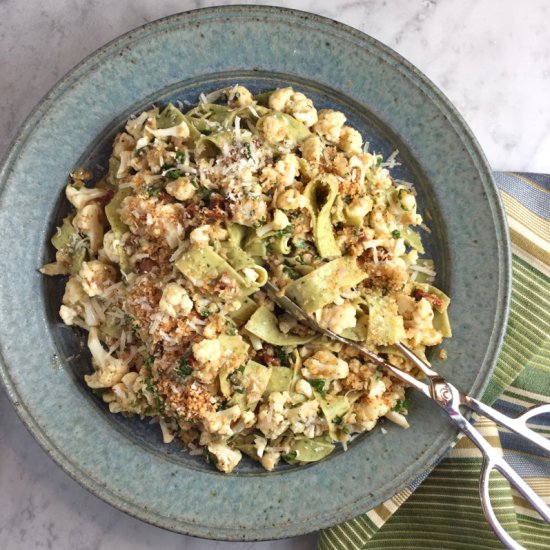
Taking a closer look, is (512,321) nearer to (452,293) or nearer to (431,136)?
(452,293)

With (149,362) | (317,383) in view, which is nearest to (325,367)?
(317,383)

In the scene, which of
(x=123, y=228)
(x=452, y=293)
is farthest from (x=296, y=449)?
(x=123, y=228)

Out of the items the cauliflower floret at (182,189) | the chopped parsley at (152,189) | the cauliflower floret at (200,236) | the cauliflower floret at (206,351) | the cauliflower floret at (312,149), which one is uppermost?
the cauliflower floret at (312,149)

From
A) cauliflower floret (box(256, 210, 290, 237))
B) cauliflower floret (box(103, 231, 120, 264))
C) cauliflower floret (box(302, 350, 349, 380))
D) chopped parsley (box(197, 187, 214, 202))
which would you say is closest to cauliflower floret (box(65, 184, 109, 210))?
cauliflower floret (box(103, 231, 120, 264))

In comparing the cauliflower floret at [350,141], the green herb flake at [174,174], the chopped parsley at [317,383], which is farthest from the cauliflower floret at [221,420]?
the cauliflower floret at [350,141]

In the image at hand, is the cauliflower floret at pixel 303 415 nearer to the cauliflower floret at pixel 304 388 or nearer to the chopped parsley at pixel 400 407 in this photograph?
the cauliflower floret at pixel 304 388
